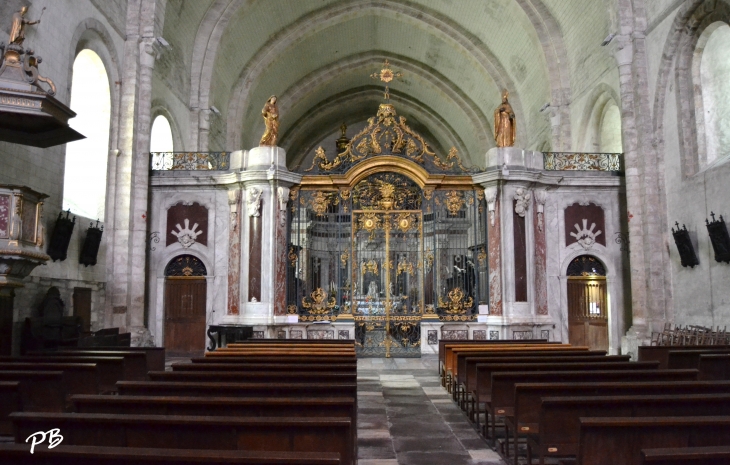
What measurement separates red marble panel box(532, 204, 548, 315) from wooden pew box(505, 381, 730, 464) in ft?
30.3

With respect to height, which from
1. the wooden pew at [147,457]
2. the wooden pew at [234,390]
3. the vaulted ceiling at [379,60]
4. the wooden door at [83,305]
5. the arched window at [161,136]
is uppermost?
the vaulted ceiling at [379,60]

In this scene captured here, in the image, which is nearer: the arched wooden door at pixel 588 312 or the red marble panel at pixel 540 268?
the red marble panel at pixel 540 268

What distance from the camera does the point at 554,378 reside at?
19.8 feet

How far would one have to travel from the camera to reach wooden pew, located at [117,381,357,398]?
4.92 meters

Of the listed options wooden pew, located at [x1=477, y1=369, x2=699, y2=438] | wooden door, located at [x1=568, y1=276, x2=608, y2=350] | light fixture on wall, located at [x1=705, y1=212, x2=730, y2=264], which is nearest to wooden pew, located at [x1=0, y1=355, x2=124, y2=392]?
wooden pew, located at [x1=477, y1=369, x2=699, y2=438]

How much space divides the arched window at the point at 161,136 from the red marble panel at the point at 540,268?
33.4ft

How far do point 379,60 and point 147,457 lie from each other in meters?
25.7

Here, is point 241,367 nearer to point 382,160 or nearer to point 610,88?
point 382,160

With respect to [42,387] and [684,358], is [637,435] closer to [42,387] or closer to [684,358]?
[42,387]

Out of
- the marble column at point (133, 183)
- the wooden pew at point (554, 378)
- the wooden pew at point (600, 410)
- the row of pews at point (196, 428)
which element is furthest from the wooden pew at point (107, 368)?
the marble column at point (133, 183)

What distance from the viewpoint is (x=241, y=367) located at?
661 centimetres

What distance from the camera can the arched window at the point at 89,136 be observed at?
13531 mm

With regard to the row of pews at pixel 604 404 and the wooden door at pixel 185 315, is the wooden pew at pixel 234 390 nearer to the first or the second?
the row of pews at pixel 604 404

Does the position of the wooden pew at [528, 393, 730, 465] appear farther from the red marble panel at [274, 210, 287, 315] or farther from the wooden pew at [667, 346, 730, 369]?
the red marble panel at [274, 210, 287, 315]
